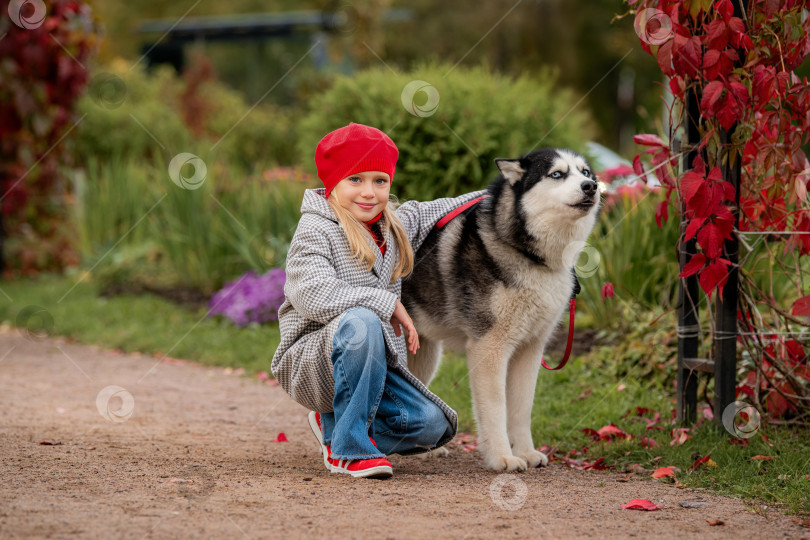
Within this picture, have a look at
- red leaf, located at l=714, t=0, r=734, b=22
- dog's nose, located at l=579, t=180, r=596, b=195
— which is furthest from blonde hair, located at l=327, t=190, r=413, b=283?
red leaf, located at l=714, t=0, r=734, b=22

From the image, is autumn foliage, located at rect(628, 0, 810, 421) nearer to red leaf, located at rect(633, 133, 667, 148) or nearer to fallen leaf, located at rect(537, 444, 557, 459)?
red leaf, located at rect(633, 133, 667, 148)

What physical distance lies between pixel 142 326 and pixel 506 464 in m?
4.50

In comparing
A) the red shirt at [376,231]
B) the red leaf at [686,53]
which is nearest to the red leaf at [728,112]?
the red leaf at [686,53]

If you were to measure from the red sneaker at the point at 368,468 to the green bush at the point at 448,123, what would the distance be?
3.33 meters

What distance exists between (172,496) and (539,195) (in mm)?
1838

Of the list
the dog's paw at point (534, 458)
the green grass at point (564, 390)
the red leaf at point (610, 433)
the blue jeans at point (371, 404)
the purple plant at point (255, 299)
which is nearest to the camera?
the blue jeans at point (371, 404)

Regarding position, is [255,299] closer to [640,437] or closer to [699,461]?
[640,437]

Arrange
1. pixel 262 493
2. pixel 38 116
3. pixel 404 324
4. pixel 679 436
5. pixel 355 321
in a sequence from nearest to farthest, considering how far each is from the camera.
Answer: pixel 262 493
pixel 355 321
pixel 404 324
pixel 679 436
pixel 38 116

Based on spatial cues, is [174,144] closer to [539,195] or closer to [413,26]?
[539,195]

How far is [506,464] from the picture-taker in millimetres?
3578

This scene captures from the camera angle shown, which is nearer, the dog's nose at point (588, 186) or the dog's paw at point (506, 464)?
the dog's nose at point (588, 186)

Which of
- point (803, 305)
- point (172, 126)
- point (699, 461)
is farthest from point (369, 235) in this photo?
point (172, 126)

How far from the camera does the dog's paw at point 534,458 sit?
12.3ft

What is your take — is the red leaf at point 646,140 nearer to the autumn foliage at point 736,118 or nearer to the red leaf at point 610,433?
the autumn foliage at point 736,118
